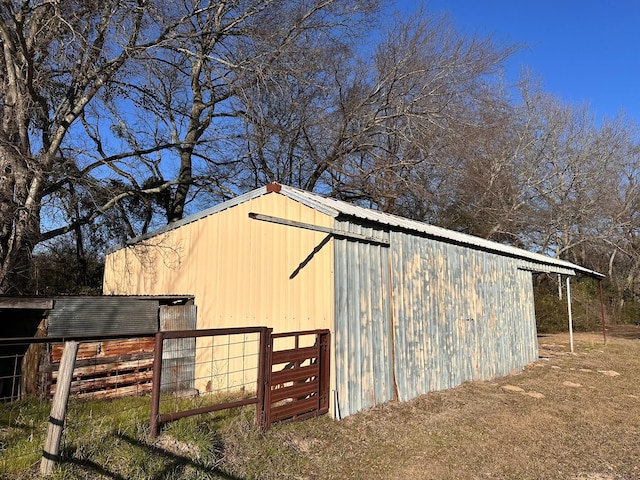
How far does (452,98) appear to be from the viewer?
13.9 meters

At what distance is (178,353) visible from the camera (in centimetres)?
778

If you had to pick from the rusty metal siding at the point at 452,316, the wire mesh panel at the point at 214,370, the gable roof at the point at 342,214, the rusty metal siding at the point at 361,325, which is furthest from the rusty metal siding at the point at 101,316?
the rusty metal siding at the point at 452,316

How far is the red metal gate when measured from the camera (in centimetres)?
509

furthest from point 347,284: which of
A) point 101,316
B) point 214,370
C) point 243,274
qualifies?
point 101,316

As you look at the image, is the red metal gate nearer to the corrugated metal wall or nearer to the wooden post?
the corrugated metal wall

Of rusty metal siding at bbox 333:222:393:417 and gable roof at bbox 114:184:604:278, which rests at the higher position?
gable roof at bbox 114:184:604:278

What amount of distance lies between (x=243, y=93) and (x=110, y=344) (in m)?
6.31

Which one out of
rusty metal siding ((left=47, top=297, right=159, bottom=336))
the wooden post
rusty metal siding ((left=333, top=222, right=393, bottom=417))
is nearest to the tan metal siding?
rusty metal siding ((left=333, top=222, right=393, bottom=417))

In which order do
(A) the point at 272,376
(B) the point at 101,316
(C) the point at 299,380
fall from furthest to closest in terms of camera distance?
(B) the point at 101,316, (C) the point at 299,380, (A) the point at 272,376

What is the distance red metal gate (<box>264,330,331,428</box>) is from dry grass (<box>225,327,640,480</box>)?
7.5 inches

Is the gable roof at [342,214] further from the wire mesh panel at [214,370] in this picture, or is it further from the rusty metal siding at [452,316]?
the wire mesh panel at [214,370]

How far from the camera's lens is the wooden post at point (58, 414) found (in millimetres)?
3354

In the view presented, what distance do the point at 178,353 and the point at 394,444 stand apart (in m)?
4.23

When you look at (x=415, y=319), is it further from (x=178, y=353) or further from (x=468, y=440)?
(x=178, y=353)
